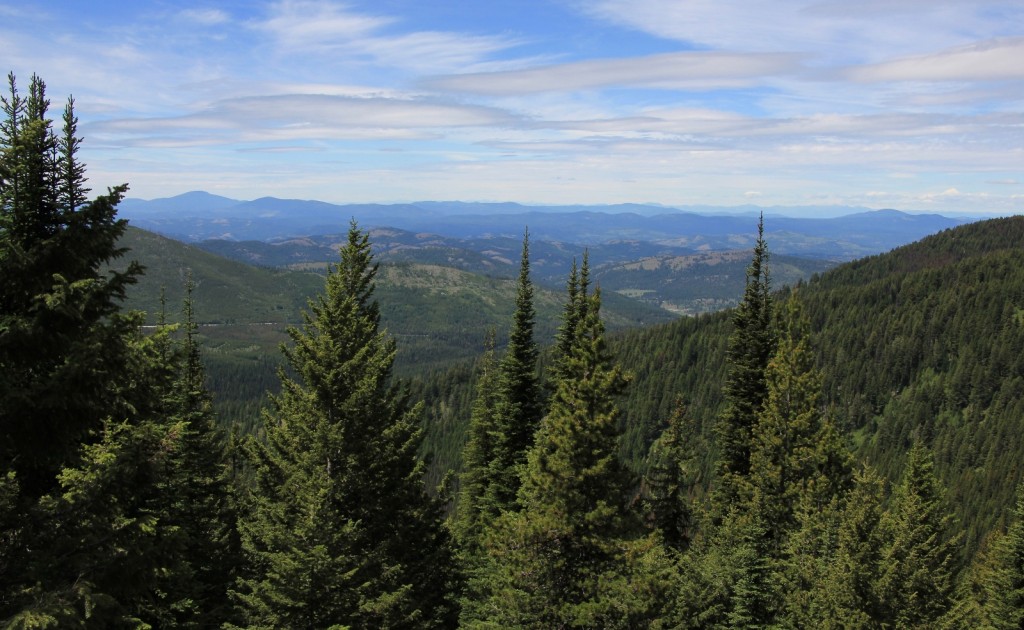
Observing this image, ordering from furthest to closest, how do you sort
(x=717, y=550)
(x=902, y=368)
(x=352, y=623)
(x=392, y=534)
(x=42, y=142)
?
(x=902, y=368)
(x=717, y=550)
(x=392, y=534)
(x=352, y=623)
(x=42, y=142)

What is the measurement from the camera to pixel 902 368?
199500 mm

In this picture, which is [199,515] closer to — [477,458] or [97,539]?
[477,458]

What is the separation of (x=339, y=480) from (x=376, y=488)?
1301 millimetres

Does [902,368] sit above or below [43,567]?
below

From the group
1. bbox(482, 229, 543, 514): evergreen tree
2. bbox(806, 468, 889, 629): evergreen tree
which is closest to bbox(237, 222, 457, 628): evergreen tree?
bbox(482, 229, 543, 514): evergreen tree

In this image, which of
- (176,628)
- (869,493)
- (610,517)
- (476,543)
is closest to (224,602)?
(176,628)

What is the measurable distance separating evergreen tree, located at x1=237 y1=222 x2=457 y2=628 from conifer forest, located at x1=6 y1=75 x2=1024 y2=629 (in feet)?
0.27

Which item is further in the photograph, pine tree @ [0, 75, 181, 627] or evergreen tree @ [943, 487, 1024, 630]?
evergreen tree @ [943, 487, 1024, 630]

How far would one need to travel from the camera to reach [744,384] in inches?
1447

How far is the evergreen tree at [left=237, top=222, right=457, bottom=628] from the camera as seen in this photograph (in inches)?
655

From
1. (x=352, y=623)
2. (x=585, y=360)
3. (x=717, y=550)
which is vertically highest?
(x=585, y=360)

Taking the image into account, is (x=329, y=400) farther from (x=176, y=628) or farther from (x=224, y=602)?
(x=224, y=602)

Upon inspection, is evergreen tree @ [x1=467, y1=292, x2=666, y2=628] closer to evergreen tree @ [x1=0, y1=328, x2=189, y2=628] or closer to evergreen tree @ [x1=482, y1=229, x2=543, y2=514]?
evergreen tree @ [x1=0, y1=328, x2=189, y2=628]

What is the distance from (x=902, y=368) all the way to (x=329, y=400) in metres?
221
